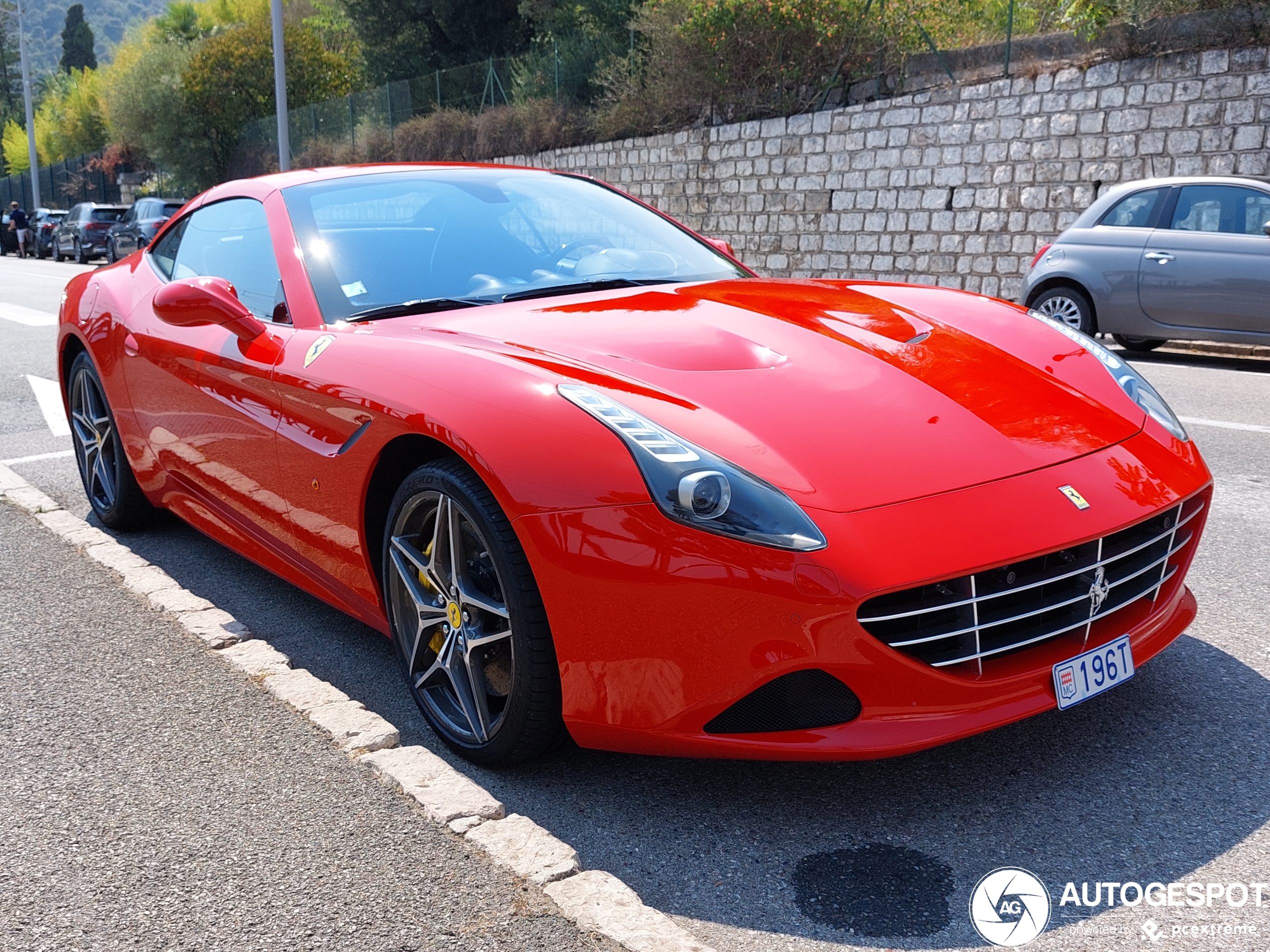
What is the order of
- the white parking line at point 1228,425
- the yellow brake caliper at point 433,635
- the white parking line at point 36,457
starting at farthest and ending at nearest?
the white parking line at point 1228,425 < the white parking line at point 36,457 < the yellow brake caliper at point 433,635

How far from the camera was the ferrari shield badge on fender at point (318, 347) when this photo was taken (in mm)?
3166

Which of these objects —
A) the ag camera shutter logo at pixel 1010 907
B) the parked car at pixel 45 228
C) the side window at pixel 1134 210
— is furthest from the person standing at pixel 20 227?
the ag camera shutter logo at pixel 1010 907

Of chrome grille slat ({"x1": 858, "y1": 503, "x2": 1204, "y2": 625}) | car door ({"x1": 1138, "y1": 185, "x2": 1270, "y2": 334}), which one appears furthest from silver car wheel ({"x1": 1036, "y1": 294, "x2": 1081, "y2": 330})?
chrome grille slat ({"x1": 858, "y1": 503, "x2": 1204, "y2": 625})

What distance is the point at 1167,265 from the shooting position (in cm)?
953

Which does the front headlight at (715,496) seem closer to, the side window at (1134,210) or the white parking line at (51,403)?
the white parking line at (51,403)

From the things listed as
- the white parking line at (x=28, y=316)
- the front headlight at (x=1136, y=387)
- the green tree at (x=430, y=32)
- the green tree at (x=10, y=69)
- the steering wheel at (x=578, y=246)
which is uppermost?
the green tree at (x=10, y=69)

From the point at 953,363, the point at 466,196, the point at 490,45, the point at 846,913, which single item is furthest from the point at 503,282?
the point at 490,45

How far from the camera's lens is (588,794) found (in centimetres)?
264

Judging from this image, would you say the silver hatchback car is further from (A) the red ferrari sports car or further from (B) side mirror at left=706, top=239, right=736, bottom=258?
(A) the red ferrari sports car

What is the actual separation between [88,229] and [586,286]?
105ft

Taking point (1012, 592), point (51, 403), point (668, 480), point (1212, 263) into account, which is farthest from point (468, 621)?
point (1212, 263)

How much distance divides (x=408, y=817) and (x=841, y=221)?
1558 centimetres

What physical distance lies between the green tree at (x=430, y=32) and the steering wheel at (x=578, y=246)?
29894 millimetres

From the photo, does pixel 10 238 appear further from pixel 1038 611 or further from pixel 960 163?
pixel 1038 611
